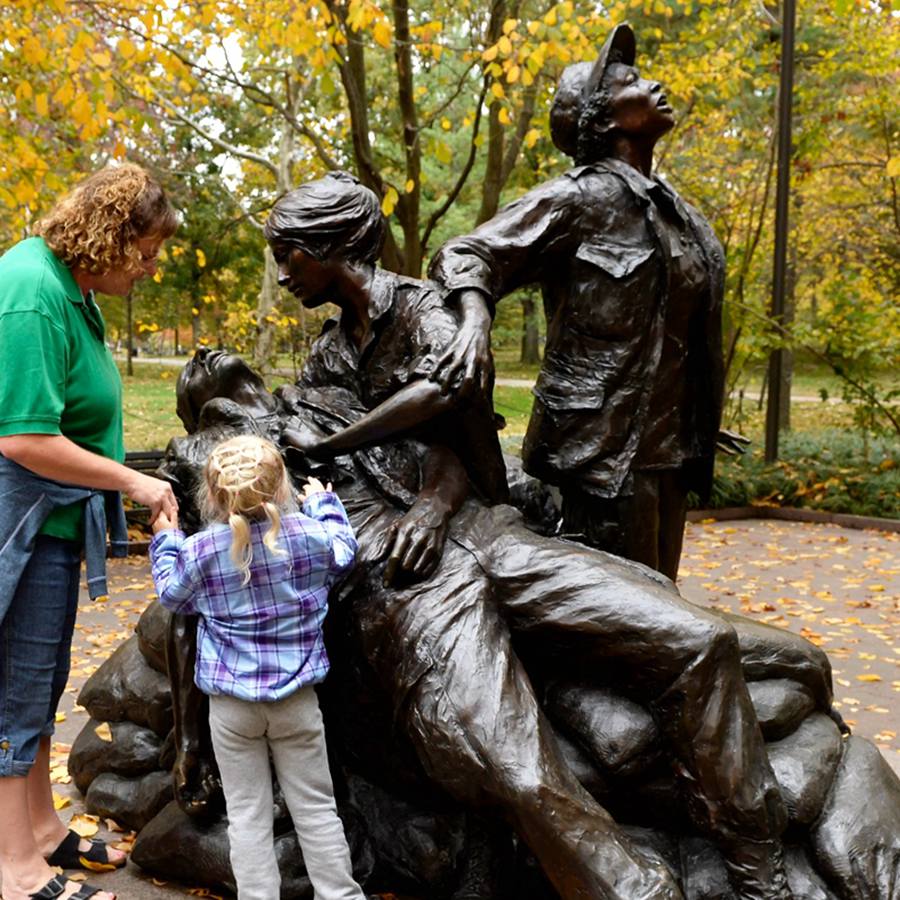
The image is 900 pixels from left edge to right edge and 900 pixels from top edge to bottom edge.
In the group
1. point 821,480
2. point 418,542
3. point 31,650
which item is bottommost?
point 821,480

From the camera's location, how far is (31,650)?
2.89 m

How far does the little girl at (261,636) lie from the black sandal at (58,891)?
0.59 meters

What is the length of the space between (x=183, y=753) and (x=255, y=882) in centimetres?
52

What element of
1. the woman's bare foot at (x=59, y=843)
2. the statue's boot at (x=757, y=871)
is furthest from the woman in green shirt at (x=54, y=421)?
the statue's boot at (x=757, y=871)

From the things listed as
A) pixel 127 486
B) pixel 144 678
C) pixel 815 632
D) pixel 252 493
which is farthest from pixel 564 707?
pixel 815 632

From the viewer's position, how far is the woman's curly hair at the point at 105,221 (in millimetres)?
2793

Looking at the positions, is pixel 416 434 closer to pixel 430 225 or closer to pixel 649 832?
pixel 649 832

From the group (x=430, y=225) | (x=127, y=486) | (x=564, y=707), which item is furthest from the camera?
(x=430, y=225)

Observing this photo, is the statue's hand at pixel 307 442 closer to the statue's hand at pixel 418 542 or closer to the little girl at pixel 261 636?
the statue's hand at pixel 418 542

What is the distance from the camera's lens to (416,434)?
3211mm

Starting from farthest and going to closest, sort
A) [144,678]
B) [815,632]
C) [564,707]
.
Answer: [815,632] → [144,678] → [564,707]

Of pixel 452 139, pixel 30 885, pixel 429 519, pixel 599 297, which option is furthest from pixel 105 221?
pixel 452 139

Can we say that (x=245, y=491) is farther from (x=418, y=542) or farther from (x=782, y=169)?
(x=782, y=169)

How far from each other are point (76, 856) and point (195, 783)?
53cm
